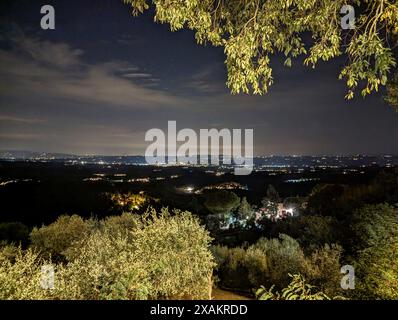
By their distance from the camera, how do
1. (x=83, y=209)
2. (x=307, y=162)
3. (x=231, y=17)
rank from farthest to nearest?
(x=307, y=162), (x=83, y=209), (x=231, y=17)

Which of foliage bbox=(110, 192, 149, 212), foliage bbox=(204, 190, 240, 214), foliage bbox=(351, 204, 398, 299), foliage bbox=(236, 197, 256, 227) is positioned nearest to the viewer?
foliage bbox=(351, 204, 398, 299)

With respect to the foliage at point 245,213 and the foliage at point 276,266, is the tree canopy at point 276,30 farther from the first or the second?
the foliage at point 245,213

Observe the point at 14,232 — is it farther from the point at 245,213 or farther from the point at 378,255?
the point at 245,213

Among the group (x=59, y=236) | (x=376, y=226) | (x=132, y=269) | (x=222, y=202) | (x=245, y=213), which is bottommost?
(x=245, y=213)

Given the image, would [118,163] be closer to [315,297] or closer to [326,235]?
[326,235]

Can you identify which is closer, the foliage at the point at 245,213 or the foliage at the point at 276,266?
the foliage at the point at 276,266

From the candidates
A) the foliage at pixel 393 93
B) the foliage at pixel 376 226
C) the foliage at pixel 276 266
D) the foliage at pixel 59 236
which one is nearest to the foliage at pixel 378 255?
the foliage at pixel 376 226

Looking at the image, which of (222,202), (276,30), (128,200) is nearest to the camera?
(276,30)

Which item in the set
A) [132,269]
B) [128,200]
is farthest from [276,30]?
[128,200]

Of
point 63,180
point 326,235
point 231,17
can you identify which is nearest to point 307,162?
point 63,180

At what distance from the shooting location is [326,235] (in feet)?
68.0

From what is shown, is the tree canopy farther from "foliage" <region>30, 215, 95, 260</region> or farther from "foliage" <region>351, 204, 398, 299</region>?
"foliage" <region>30, 215, 95, 260</region>

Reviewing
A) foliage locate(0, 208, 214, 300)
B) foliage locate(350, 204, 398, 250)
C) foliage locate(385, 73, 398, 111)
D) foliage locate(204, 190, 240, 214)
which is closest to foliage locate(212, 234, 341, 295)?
foliage locate(350, 204, 398, 250)
